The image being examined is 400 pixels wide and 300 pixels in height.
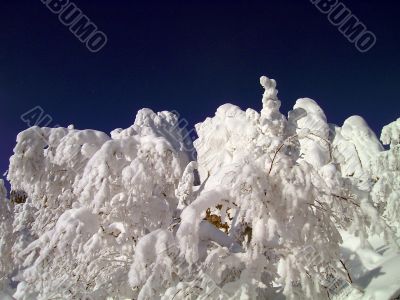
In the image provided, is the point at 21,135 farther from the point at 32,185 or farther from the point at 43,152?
the point at 32,185

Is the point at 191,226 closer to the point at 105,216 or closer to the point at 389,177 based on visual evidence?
the point at 105,216

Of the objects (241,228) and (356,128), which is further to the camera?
(356,128)

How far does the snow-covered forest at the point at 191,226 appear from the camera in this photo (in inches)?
171

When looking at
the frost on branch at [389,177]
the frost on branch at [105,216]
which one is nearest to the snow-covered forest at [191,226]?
the frost on branch at [105,216]

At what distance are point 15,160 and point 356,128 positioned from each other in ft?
71.4

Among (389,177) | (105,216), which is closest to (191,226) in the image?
(105,216)

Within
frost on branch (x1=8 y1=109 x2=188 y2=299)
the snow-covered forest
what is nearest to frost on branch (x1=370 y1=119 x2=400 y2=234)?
the snow-covered forest

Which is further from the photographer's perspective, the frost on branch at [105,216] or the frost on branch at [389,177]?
the frost on branch at [389,177]

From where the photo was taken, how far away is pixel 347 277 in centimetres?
462

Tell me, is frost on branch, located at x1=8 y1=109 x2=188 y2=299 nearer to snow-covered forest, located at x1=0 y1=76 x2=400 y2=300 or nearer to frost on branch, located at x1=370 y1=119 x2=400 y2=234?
snow-covered forest, located at x1=0 y1=76 x2=400 y2=300

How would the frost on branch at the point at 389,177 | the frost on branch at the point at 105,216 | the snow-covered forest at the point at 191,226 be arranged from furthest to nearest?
the frost on branch at the point at 389,177
the frost on branch at the point at 105,216
the snow-covered forest at the point at 191,226

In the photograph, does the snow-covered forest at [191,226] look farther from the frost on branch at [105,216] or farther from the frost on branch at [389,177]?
the frost on branch at [389,177]

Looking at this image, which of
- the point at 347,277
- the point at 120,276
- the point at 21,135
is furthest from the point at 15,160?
the point at 347,277

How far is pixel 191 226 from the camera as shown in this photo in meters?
4.33
